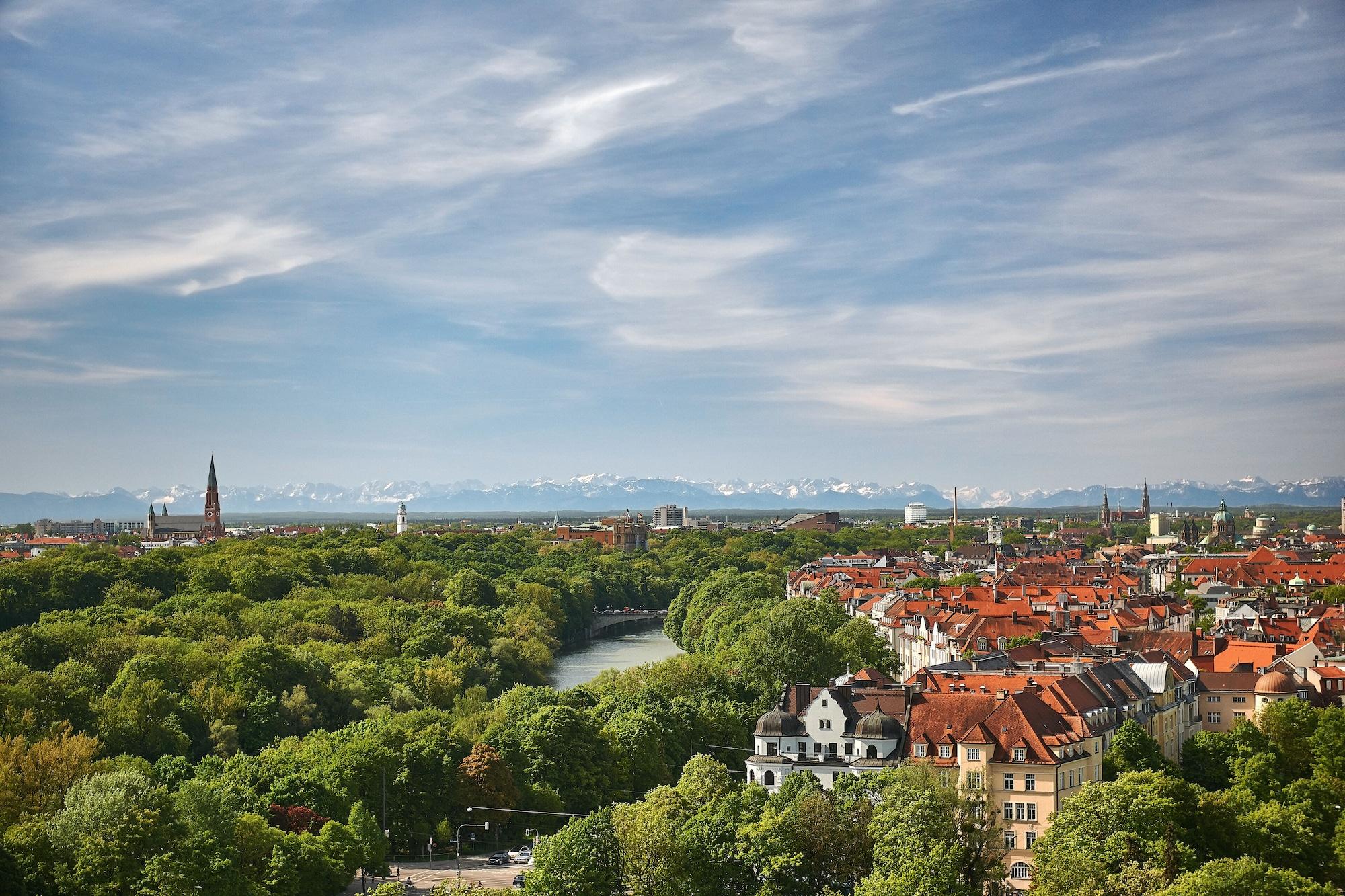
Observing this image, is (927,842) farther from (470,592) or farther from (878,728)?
(470,592)

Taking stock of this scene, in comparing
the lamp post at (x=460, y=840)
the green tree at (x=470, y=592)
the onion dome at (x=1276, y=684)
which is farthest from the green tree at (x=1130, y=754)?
the green tree at (x=470, y=592)

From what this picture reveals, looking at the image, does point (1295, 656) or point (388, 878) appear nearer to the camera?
point (388, 878)

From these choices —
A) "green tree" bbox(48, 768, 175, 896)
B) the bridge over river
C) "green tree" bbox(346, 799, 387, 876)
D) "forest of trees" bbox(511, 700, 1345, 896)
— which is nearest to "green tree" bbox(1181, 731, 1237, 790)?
"forest of trees" bbox(511, 700, 1345, 896)

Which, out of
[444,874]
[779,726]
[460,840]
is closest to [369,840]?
[444,874]

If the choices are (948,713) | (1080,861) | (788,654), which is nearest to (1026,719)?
(948,713)

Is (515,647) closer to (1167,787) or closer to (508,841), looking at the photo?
(508,841)
